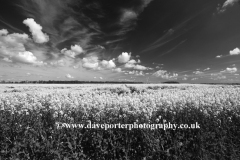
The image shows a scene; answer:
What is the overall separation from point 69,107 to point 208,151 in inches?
211

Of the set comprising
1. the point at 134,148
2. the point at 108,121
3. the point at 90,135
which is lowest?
the point at 134,148

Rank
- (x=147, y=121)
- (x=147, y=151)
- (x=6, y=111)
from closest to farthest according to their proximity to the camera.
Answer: (x=147, y=151) → (x=147, y=121) → (x=6, y=111)

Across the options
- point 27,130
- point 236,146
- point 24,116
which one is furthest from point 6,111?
point 236,146

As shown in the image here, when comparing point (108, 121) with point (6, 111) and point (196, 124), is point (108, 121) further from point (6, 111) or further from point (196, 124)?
point (6, 111)

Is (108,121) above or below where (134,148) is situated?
above

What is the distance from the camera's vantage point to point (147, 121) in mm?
4539

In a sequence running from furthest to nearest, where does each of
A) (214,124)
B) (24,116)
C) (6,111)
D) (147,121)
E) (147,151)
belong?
(6,111) < (24,116) < (214,124) < (147,121) < (147,151)

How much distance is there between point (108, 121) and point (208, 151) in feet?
10.5

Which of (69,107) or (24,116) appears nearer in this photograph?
(24,116)

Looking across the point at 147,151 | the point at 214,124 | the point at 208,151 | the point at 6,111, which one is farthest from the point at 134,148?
the point at 6,111

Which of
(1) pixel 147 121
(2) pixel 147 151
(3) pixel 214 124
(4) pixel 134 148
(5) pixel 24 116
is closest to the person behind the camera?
(2) pixel 147 151

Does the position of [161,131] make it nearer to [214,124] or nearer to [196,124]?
[196,124]

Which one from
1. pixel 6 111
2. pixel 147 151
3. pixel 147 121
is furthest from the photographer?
pixel 6 111

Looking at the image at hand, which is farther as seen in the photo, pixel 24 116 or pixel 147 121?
pixel 24 116
